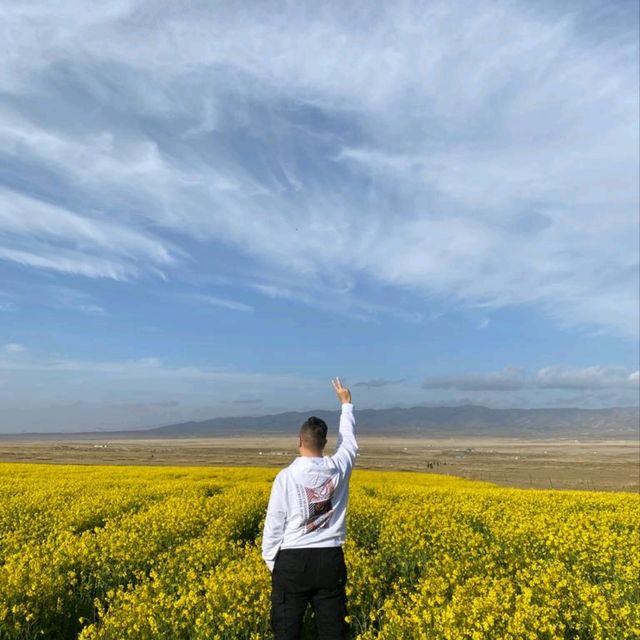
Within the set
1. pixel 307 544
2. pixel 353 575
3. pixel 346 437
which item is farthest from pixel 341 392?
pixel 353 575

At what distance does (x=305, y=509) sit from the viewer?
4727 millimetres

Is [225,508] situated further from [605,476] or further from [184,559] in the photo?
[605,476]

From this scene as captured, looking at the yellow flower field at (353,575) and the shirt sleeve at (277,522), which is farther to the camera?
the yellow flower field at (353,575)

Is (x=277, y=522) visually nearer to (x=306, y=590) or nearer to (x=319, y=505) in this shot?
(x=319, y=505)

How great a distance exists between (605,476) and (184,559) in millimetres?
58743

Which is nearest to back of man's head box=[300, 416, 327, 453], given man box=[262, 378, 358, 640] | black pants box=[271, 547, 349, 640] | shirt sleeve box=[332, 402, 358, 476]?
man box=[262, 378, 358, 640]

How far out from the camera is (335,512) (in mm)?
4867

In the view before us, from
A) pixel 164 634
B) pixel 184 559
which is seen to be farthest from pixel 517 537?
pixel 164 634

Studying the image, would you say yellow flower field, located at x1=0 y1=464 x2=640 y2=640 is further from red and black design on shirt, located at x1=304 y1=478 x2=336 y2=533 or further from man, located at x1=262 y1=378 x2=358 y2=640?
red and black design on shirt, located at x1=304 y1=478 x2=336 y2=533

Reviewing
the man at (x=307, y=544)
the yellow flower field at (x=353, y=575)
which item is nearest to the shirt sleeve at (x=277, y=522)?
the man at (x=307, y=544)

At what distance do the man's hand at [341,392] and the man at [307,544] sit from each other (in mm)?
859

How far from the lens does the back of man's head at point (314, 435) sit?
4688mm

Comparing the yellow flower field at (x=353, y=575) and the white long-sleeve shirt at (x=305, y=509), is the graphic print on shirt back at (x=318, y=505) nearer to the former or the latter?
the white long-sleeve shirt at (x=305, y=509)

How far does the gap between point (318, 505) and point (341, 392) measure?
4.65ft
